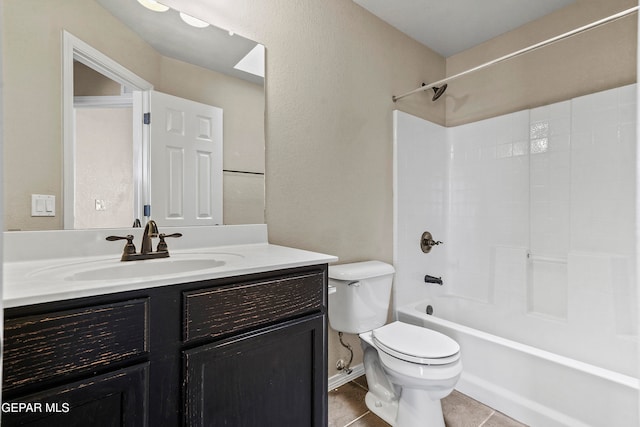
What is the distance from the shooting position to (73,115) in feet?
3.71

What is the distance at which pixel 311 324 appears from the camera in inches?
42.6

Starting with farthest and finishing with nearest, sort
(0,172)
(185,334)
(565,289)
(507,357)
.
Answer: (565,289) → (507,357) → (185,334) → (0,172)

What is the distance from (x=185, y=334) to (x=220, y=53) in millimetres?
1275

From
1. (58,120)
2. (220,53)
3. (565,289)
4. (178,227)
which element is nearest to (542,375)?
(565,289)

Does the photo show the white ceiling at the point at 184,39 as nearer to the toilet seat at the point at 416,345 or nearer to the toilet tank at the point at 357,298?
the toilet tank at the point at 357,298

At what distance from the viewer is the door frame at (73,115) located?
1113 millimetres

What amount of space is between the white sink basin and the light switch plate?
225mm

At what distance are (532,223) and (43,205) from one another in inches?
104

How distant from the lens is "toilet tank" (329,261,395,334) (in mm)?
1684

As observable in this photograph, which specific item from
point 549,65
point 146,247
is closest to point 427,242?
point 549,65

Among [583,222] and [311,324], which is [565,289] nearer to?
[583,222]

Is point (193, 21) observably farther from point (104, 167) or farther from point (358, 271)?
point (358, 271)

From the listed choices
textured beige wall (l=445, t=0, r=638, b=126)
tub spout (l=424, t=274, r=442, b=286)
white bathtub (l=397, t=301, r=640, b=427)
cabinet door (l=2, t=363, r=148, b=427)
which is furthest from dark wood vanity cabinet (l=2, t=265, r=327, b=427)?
textured beige wall (l=445, t=0, r=638, b=126)

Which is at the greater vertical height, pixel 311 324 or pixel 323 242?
pixel 323 242
